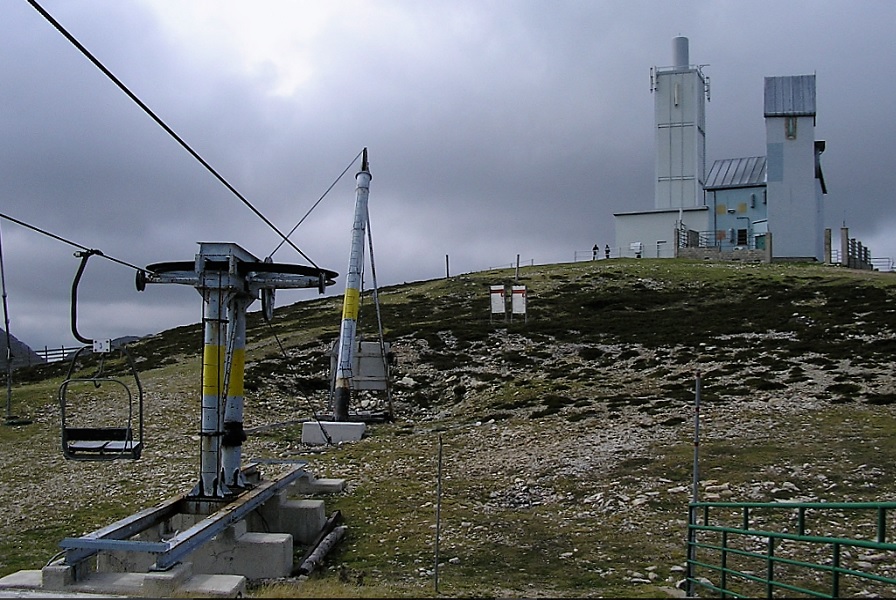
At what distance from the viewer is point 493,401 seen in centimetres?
2939

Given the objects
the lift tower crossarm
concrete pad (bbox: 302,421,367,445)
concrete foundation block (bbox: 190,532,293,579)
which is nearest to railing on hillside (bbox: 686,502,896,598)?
concrete foundation block (bbox: 190,532,293,579)

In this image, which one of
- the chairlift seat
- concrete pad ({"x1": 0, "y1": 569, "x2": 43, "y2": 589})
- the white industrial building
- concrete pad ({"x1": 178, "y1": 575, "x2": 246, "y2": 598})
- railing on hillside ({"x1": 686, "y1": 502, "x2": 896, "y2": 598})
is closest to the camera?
concrete pad ({"x1": 178, "y1": 575, "x2": 246, "y2": 598})

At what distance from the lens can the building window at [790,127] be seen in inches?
2800

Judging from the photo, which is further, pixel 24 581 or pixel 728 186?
pixel 728 186

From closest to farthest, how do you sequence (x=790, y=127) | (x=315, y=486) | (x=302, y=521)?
1. (x=302, y=521)
2. (x=315, y=486)
3. (x=790, y=127)

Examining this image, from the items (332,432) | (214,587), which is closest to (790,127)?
(332,432)

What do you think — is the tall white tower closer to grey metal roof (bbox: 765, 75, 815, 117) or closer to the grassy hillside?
grey metal roof (bbox: 765, 75, 815, 117)

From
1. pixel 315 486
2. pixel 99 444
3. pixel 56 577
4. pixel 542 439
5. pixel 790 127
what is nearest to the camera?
pixel 56 577

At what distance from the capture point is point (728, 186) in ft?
247

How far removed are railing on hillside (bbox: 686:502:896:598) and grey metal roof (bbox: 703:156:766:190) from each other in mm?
64838

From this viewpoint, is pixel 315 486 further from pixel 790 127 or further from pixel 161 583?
pixel 790 127

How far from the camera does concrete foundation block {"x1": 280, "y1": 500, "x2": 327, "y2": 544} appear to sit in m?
14.2

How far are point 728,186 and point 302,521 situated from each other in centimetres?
6728

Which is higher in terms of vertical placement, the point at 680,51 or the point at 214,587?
the point at 680,51
